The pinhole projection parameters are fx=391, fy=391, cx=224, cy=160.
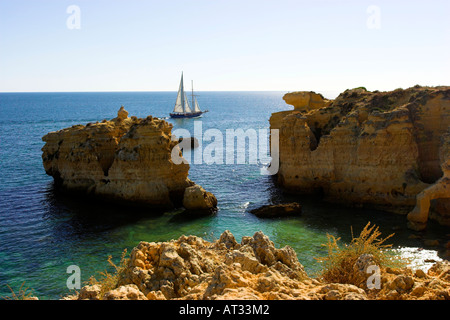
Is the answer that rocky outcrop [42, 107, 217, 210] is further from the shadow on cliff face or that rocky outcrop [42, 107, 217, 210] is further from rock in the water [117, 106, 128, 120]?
rock in the water [117, 106, 128, 120]

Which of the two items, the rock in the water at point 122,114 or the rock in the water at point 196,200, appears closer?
the rock in the water at point 196,200

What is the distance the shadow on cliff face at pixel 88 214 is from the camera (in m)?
27.2

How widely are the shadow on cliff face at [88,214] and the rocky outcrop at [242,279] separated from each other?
1797 centimetres

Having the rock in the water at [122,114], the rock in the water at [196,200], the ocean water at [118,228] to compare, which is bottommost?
the ocean water at [118,228]

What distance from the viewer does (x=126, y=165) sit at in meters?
30.6

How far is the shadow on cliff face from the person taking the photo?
2717cm

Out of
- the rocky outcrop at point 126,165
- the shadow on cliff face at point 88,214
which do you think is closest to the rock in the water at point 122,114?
the rocky outcrop at point 126,165

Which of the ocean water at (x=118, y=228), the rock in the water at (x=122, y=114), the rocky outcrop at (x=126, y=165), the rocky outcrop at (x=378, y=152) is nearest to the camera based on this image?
the ocean water at (x=118, y=228)

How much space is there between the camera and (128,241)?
2438cm

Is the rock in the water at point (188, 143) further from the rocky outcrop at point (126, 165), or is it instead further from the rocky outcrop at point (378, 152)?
the rocky outcrop at point (378, 152)

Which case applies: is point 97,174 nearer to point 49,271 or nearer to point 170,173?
point 170,173

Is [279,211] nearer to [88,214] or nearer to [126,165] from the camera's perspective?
[126,165]

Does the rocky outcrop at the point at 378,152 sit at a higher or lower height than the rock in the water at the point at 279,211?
higher
